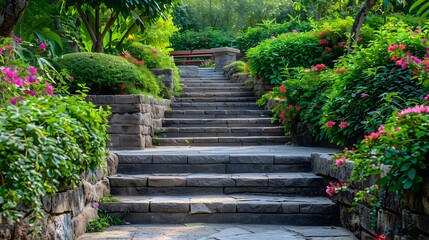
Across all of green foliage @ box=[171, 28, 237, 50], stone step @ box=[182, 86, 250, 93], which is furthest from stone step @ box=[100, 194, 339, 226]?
green foliage @ box=[171, 28, 237, 50]

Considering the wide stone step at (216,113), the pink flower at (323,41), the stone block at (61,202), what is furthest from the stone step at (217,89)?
the stone block at (61,202)

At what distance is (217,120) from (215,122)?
5 cm

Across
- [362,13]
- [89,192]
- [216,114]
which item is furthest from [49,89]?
[362,13]

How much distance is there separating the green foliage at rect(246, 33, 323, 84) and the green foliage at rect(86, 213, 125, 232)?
5.90 metres

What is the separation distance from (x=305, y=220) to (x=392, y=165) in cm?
192

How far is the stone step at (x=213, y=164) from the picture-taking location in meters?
5.75

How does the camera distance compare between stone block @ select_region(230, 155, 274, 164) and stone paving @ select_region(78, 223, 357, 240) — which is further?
stone block @ select_region(230, 155, 274, 164)

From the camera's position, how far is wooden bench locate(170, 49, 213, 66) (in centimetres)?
1952

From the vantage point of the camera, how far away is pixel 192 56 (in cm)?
2012

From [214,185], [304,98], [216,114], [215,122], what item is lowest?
[214,185]

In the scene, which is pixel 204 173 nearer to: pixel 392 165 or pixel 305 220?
pixel 305 220

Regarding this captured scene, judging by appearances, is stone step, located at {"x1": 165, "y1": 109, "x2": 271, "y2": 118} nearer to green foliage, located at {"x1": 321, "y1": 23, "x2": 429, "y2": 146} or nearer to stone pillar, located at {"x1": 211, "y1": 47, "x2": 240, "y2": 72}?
green foliage, located at {"x1": 321, "y1": 23, "x2": 429, "y2": 146}

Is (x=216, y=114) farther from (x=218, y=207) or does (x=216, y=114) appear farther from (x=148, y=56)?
(x=218, y=207)

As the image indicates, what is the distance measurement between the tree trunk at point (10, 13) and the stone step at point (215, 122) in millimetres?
4502
